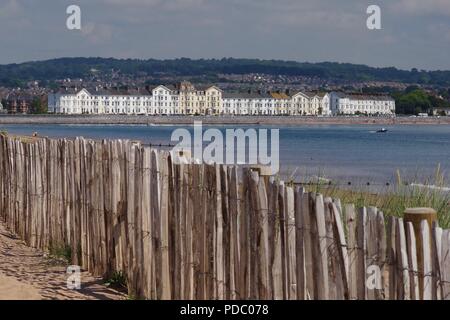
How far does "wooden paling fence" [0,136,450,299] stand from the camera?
5.67 meters

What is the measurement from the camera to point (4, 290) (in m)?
8.82

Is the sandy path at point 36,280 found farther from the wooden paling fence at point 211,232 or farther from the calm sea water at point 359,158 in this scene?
the calm sea water at point 359,158

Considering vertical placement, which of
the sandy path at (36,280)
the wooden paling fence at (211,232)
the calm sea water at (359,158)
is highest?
the wooden paling fence at (211,232)

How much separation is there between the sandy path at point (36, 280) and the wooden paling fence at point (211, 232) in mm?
233

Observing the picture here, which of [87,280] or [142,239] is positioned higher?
[142,239]

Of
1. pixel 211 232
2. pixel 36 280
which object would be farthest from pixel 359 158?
pixel 211 232

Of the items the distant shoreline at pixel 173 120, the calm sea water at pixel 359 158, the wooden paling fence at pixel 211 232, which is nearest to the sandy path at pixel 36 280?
the wooden paling fence at pixel 211 232

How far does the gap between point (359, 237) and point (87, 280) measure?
4.66 meters

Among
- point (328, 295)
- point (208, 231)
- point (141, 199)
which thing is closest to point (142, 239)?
point (141, 199)

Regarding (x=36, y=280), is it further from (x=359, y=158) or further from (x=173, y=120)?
(x=173, y=120)

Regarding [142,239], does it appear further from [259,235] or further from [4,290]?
[259,235]

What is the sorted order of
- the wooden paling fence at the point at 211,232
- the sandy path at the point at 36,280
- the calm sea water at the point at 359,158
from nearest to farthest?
1. the wooden paling fence at the point at 211,232
2. the sandy path at the point at 36,280
3. the calm sea water at the point at 359,158

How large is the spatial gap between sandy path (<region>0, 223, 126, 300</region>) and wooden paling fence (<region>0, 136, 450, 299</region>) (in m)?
0.23

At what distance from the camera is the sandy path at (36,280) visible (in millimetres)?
8797
